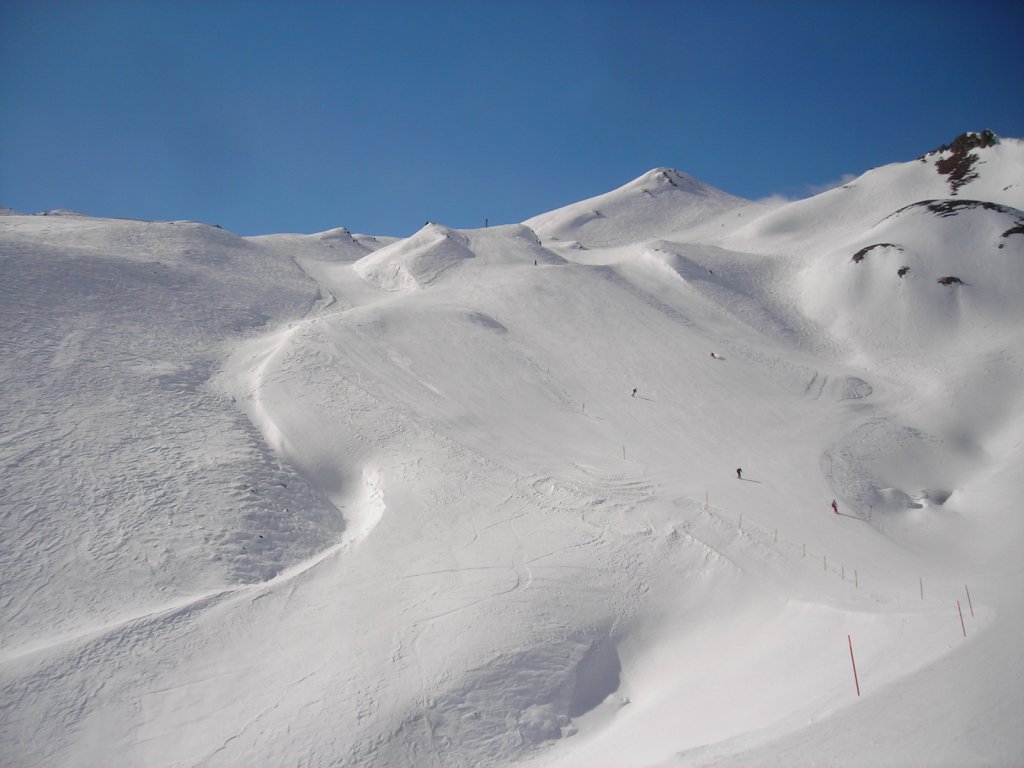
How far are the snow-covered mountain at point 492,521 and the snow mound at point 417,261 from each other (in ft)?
15.3

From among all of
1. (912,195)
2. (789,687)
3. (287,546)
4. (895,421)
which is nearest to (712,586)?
(789,687)

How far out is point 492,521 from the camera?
20656 millimetres

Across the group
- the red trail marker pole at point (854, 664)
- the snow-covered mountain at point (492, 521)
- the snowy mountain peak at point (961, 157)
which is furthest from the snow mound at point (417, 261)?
the snowy mountain peak at point (961, 157)

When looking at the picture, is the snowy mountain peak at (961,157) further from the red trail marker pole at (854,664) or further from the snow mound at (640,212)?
the red trail marker pole at (854,664)

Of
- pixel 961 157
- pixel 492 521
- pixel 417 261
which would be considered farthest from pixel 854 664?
pixel 961 157

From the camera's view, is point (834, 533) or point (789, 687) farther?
point (834, 533)

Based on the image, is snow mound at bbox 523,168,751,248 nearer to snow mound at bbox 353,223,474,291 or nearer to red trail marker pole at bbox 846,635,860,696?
snow mound at bbox 353,223,474,291

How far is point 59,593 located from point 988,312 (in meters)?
54.5

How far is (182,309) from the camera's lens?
34.6m

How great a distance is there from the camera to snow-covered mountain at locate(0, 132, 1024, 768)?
12719 millimetres

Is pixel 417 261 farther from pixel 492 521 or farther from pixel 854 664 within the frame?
pixel 854 664

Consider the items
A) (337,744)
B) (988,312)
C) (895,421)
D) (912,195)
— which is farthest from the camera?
(912,195)

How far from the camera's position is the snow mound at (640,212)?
82000 millimetres

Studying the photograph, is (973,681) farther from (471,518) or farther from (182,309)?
(182,309)
